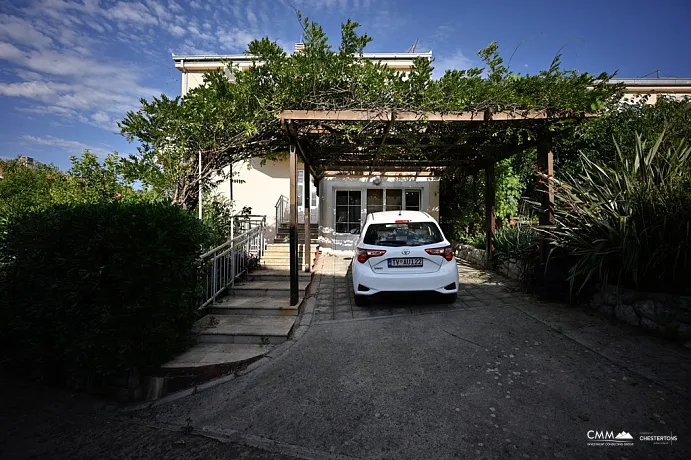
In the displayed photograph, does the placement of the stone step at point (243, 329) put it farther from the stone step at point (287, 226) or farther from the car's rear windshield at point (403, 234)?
the stone step at point (287, 226)

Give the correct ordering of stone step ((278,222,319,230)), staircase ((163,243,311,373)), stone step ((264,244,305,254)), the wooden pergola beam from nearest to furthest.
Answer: staircase ((163,243,311,373))
the wooden pergola beam
stone step ((264,244,305,254))
stone step ((278,222,319,230))

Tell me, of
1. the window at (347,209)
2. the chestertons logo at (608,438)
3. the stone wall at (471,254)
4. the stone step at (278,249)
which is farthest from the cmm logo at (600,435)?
the window at (347,209)

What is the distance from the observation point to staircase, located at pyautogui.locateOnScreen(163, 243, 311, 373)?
142 inches

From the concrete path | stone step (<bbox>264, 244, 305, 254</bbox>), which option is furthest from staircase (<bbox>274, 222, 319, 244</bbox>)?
the concrete path

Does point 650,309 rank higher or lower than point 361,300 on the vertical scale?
higher

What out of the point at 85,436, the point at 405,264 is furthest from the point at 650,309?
the point at 85,436

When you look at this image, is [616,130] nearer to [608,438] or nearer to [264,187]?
[608,438]

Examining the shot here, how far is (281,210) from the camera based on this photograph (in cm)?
1055

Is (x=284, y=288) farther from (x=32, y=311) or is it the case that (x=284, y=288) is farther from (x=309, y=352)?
(x=32, y=311)

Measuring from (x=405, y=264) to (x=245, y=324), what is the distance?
2587 millimetres

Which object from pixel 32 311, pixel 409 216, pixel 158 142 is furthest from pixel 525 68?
pixel 32 311

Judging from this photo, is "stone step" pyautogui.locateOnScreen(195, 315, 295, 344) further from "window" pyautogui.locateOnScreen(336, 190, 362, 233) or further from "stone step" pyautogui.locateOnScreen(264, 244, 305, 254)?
"window" pyautogui.locateOnScreen(336, 190, 362, 233)

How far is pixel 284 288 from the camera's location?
581 centimetres

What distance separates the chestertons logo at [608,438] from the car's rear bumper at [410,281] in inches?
110
